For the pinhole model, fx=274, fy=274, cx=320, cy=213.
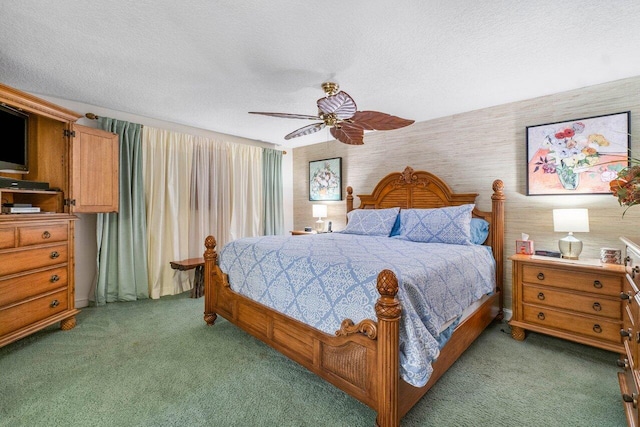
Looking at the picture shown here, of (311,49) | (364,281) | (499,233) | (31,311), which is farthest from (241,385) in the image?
(499,233)

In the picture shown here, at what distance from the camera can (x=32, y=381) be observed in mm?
1883

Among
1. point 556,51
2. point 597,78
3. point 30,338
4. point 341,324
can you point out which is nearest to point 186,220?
point 30,338

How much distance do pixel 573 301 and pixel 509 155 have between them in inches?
62.4

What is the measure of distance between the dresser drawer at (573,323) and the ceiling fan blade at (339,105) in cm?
237

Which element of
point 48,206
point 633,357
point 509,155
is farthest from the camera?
point 509,155

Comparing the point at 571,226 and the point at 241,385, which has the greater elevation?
the point at 571,226

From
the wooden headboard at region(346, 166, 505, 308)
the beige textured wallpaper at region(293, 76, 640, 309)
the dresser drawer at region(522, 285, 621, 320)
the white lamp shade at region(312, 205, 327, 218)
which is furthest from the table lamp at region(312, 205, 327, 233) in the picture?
the dresser drawer at region(522, 285, 621, 320)

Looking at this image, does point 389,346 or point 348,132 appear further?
point 348,132

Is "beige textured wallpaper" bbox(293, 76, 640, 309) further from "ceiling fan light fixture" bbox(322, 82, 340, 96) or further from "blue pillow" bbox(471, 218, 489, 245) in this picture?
"ceiling fan light fixture" bbox(322, 82, 340, 96)

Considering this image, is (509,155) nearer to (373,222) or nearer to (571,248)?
(571,248)

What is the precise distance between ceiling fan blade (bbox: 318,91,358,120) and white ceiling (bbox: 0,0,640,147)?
39 cm

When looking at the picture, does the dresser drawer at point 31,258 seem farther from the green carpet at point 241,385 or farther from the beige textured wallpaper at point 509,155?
the beige textured wallpaper at point 509,155

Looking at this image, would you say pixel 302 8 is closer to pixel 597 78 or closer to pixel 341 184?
pixel 597 78

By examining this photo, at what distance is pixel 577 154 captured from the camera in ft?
8.76
